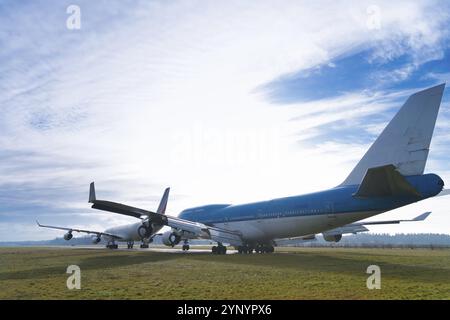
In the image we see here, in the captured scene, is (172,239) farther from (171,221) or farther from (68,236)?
(68,236)

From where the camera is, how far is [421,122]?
2148cm

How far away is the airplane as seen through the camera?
21125mm

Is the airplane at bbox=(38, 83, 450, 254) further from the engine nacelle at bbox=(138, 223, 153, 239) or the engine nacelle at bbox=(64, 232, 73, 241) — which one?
the engine nacelle at bbox=(64, 232, 73, 241)

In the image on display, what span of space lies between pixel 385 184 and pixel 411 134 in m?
3.60

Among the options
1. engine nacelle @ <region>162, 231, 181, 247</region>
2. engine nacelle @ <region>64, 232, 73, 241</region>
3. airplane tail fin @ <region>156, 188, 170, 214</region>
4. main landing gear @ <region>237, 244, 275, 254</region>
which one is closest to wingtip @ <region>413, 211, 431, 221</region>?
main landing gear @ <region>237, 244, 275, 254</region>

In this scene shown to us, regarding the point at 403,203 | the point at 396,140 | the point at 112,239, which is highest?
the point at 396,140

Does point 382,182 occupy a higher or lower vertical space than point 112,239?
higher

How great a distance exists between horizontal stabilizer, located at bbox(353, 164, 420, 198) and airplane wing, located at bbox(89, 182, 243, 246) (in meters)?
15.8

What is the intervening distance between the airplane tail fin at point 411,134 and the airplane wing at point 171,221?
16.3 m

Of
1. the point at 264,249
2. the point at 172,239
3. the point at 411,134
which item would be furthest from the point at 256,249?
the point at 411,134
